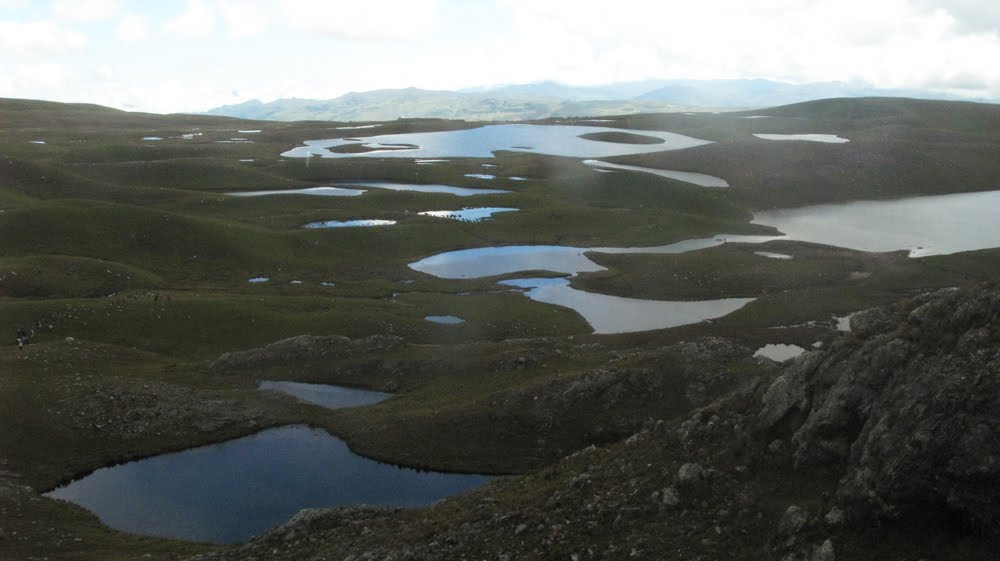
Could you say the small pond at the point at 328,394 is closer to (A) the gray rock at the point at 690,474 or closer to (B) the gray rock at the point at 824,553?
(A) the gray rock at the point at 690,474

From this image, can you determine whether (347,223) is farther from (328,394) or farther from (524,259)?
(328,394)

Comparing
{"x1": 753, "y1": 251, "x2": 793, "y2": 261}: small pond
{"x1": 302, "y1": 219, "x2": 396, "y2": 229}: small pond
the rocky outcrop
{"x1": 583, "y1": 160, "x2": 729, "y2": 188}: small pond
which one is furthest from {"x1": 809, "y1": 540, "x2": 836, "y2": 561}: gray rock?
{"x1": 583, "y1": 160, "x2": 729, "y2": 188}: small pond

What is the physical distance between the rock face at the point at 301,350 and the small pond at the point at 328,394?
3.99 metres

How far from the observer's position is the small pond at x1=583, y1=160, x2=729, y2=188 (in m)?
157

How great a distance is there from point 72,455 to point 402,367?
26.5 m

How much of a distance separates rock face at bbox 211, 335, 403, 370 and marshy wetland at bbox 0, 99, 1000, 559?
0.96 ft

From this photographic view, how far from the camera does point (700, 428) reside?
31016 mm

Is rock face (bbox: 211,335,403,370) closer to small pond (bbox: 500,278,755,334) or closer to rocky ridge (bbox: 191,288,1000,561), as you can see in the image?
small pond (bbox: 500,278,755,334)

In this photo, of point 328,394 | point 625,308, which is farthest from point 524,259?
point 328,394

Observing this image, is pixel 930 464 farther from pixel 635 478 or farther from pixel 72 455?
pixel 72 455

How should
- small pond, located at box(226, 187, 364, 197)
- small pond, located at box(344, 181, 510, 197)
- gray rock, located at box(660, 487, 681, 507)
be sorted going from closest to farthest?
1. gray rock, located at box(660, 487, 681, 507)
2. small pond, located at box(226, 187, 364, 197)
3. small pond, located at box(344, 181, 510, 197)

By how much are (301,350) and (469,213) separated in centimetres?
6809

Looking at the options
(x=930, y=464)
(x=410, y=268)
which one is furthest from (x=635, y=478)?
(x=410, y=268)

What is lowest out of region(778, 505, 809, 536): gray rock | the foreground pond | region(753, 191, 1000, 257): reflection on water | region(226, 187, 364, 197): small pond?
the foreground pond
